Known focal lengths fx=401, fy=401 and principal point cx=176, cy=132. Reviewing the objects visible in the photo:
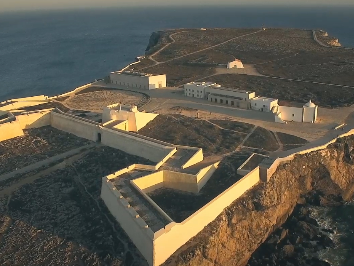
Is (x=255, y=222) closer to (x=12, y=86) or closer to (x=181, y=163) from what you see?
(x=181, y=163)

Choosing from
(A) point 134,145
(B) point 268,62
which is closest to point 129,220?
(A) point 134,145

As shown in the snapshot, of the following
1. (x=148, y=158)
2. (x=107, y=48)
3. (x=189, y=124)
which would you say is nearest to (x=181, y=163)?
(x=148, y=158)

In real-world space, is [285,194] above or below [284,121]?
below

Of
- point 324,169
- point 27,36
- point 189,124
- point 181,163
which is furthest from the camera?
point 27,36

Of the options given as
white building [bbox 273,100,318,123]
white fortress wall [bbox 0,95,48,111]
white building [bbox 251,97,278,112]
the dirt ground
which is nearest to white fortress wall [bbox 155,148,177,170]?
white building [bbox 273,100,318,123]

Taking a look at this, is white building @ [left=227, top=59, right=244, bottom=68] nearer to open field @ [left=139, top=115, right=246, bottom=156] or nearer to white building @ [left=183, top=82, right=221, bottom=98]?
white building @ [left=183, top=82, right=221, bottom=98]

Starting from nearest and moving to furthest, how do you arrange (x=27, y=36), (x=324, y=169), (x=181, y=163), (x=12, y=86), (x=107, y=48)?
(x=181, y=163), (x=324, y=169), (x=12, y=86), (x=107, y=48), (x=27, y=36)

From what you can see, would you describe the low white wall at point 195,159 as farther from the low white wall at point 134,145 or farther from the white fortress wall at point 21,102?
the white fortress wall at point 21,102

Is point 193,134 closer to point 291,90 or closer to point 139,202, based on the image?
point 139,202
